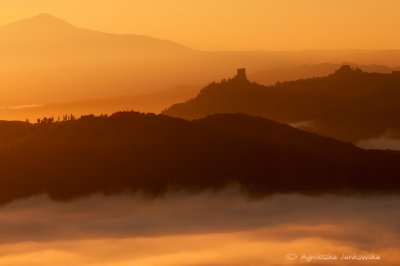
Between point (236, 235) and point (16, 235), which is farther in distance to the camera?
point (16, 235)

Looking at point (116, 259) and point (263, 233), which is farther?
point (263, 233)

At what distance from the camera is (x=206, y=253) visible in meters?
127

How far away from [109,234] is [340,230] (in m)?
53.4

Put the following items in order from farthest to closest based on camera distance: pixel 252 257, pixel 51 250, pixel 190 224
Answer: pixel 190 224
pixel 51 250
pixel 252 257

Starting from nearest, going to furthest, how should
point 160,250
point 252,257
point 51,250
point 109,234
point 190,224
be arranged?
point 252,257
point 160,250
point 51,250
point 109,234
point 190,224

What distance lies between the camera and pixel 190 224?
194m

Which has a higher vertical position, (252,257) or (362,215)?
(252,257)

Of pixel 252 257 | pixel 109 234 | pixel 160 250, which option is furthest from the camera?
pixel 109 234

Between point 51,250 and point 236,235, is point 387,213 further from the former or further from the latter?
point 51,250

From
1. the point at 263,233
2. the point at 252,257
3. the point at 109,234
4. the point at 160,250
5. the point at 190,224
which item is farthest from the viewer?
the point at 190,224

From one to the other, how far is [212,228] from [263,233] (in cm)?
2304

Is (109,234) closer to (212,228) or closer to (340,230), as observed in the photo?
(212,228)

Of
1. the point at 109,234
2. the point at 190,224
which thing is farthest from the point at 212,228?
the point at 109,234

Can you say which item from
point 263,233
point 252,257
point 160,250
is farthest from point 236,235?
point 252,257
